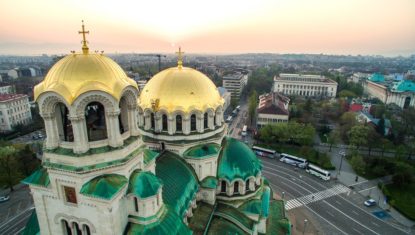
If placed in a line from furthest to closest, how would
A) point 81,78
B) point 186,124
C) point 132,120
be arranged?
point 186,124, point 132,120, point 81,78

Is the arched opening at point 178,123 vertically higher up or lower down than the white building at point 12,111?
higher up

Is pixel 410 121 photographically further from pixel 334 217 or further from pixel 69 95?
pixel 69 95

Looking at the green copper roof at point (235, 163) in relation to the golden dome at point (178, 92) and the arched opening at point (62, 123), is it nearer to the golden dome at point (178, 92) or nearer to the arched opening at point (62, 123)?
the golden dome at point (178, 92)

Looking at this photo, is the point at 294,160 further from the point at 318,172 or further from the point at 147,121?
the point at 147,121

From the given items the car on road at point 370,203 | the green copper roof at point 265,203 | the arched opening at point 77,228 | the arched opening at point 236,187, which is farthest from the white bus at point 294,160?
the arched opening at point 77,228

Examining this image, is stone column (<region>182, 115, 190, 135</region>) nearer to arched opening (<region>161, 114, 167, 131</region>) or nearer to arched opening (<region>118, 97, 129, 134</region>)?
arched opening (<region>161, 114, 167, 131</region>)

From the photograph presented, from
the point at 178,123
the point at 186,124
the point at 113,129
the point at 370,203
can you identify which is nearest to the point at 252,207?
the point at 186,124

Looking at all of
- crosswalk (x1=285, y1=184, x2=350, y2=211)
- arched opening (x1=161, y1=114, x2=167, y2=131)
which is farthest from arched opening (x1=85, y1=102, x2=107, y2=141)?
crosswalk (x1=285, y1=184, x2=350, y2=211)
